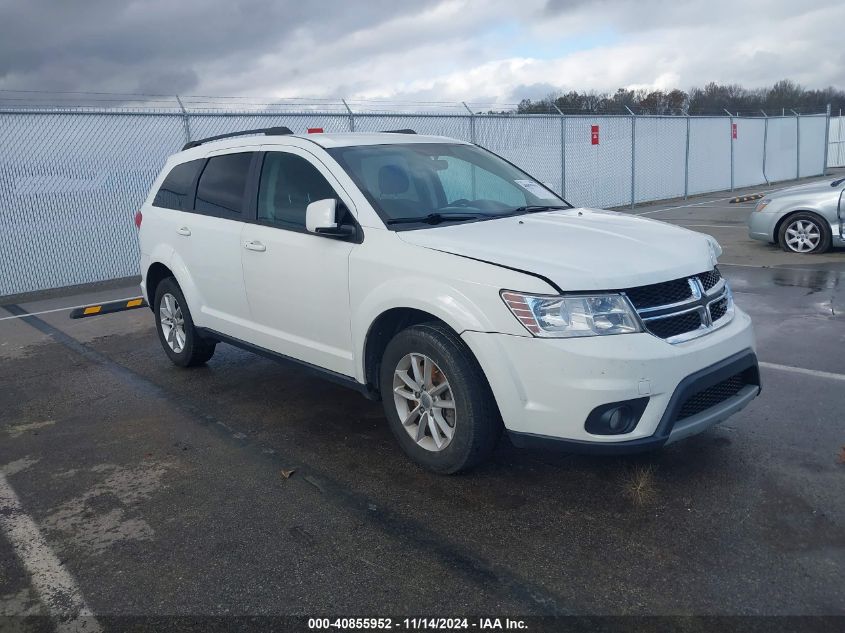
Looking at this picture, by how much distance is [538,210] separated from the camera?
4914 mm

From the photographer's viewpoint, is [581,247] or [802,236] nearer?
[581,247]

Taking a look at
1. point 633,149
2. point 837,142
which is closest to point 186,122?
point 633,149

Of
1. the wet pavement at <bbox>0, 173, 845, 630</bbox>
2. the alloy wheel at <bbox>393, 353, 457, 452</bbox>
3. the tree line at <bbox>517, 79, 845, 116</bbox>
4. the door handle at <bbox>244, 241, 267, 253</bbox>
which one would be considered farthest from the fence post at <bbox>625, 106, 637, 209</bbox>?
the alloy wheel at <bbox>393, 353, 457, 452</bbox>

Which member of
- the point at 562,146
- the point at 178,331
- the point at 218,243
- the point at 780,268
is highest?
the point at 562,146

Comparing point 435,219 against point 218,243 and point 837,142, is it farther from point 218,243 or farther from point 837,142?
point 837,142

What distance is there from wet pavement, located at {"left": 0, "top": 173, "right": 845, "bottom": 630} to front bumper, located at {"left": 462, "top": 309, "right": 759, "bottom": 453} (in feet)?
1.33

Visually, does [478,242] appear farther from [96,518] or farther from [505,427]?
[96,518]

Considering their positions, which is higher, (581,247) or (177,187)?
(177,187)

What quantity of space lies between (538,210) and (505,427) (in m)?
→ 1.79

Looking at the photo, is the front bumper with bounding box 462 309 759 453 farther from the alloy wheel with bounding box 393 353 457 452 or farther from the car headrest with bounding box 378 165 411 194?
the car headrest with bounding box 378 165 411 194

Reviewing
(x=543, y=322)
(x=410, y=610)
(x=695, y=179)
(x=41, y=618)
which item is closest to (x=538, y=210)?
(x=543, y=322)

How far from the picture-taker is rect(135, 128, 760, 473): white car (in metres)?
3.48

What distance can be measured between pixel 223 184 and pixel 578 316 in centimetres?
313

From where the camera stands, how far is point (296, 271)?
467 cm
